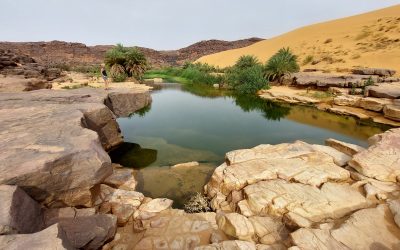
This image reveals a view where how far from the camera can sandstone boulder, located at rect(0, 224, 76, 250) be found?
262 cm

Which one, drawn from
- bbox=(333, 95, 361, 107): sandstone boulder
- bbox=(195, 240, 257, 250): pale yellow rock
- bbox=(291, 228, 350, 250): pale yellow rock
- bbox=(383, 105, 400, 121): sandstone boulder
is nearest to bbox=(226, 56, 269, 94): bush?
bbox=(333, 95, 361, 107): sandstone boulder

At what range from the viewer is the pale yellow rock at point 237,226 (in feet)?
14.8

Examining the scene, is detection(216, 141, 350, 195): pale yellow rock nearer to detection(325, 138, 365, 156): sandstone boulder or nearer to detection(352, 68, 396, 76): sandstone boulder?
detection(325, 138, 365, 156): sandstone boulder

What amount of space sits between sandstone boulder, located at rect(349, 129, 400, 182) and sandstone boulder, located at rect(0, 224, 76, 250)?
6231 millimetres

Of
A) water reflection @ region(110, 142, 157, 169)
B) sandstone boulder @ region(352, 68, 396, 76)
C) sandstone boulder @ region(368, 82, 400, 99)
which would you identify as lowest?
water reflection @ region(110, 142, 157, 169)

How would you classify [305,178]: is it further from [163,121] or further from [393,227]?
[163,121]

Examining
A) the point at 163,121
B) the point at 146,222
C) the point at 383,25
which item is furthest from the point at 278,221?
the point at 383,25

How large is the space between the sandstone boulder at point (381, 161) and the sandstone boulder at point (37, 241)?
623cm

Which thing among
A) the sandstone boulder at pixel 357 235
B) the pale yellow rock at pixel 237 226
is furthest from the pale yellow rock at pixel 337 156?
the pale yellow rock at pixel 237 226

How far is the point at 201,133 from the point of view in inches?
445

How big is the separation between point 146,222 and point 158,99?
15.4m

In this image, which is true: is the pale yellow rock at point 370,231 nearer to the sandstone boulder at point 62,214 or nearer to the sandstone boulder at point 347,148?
the sandstone boulder at point 347,148

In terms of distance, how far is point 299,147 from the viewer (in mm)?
7414

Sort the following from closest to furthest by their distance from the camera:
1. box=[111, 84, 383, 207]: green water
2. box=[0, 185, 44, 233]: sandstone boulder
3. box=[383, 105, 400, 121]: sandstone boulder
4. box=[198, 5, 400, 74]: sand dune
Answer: box=[0, 185, 44, 233]: sandstone boulder, box=[111, 84, 383, 207]: green water, box=[383, 105, 400, 121]: sandstone boulder, box=[198, 5, 400, 74]: sand dune
